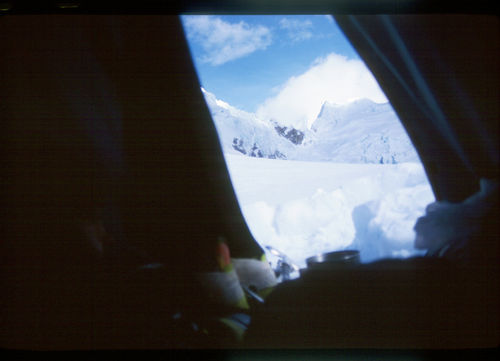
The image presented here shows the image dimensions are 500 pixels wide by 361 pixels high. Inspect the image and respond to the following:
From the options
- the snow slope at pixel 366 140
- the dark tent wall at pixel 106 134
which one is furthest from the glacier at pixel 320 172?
the dark tent wall at pixel 106 134

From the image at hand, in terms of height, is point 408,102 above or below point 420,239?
above

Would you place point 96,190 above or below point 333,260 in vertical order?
above

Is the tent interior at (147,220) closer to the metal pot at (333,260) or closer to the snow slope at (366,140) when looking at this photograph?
the metal pot at (333,260)

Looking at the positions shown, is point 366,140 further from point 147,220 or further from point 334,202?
point 147,220

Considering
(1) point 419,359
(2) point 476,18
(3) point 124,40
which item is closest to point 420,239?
(1) point 419,359

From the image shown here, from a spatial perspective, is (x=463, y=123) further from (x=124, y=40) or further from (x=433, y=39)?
(x=124, y=40)

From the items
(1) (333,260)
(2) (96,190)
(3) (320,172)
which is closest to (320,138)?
(3) (320,172)
